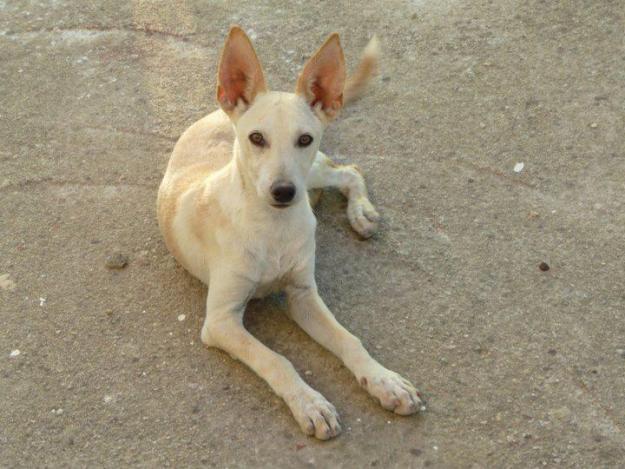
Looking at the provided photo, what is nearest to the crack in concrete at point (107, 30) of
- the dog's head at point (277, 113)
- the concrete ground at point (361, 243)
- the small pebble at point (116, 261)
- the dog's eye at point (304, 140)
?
the concrete ground at point (361, 243)

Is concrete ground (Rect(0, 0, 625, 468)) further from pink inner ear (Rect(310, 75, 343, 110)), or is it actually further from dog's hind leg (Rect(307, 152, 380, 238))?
pink inner ear (Rect(310, 75, 343, 110))

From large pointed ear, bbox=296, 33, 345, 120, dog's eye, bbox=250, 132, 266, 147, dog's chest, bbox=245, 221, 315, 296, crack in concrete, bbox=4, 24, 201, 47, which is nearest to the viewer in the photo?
dog's eye, bbox=250, 132, 266, 147

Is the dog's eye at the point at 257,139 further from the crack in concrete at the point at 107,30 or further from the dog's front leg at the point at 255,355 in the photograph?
the crack in concrete at the point at 107,30

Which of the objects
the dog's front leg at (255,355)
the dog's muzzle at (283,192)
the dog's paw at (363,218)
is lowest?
the dog's front leg at (255,355)

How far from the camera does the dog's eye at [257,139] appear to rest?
389cm

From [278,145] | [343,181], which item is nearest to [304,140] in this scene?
[278,145]

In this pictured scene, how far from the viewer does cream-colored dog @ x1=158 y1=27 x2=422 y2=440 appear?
380 cm

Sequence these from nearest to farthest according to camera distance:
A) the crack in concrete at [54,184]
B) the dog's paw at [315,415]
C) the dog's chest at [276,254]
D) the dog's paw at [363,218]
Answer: the dog's paw at [315,415] < the dog's chest at [276,254] < the dog's paw at [363,218] < the crack in concrete at [54,184]

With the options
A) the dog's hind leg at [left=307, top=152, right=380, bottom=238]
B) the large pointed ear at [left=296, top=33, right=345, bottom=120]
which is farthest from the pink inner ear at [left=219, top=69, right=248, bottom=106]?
the dog's hind leg at [left=307, top=152, right=380, bottom=238]

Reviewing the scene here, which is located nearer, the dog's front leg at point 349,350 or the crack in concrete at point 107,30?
the dog's front leg at point 349,350

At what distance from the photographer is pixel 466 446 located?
3.59 metres

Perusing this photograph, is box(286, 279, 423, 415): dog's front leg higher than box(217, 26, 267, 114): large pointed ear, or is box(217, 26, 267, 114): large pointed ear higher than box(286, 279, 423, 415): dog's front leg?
box(217, 26, 267, 114): large pointed ear

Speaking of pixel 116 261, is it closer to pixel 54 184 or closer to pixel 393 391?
pixel 54 184

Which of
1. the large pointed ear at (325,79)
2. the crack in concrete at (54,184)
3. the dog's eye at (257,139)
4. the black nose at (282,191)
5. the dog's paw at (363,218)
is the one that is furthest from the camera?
the crack in concrete at (54,184)
